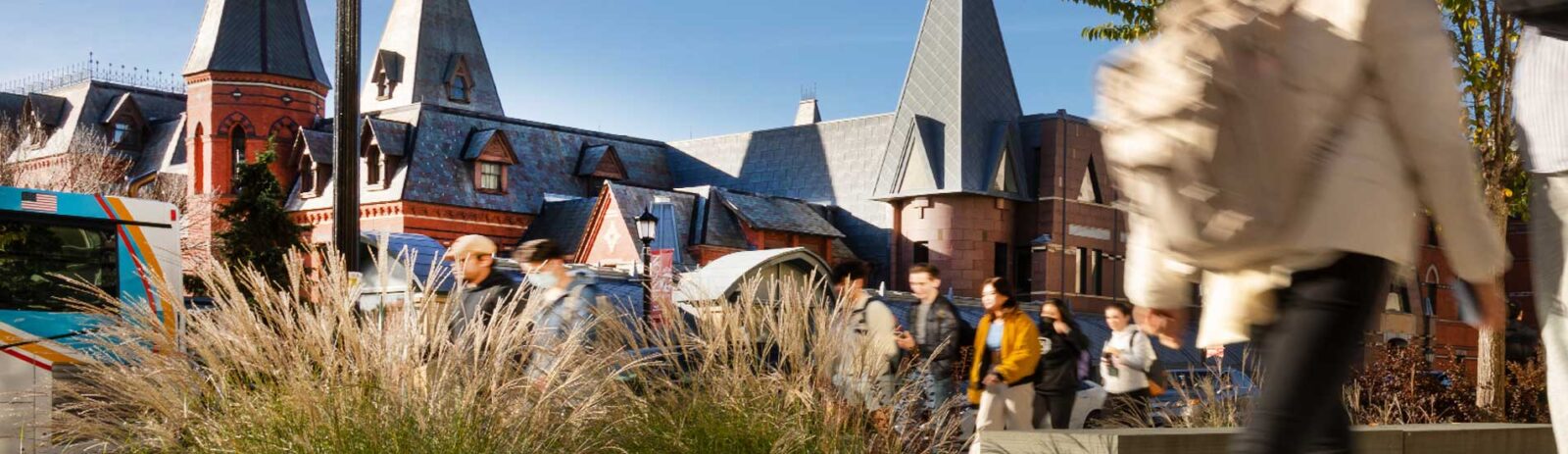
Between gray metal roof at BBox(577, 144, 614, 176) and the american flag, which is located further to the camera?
gray metal roof at BBox(577, 144, 614, 176)

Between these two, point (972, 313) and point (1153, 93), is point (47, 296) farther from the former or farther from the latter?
point (972, 313)

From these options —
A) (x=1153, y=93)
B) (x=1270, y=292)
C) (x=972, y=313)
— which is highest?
(x=1153, y=93)

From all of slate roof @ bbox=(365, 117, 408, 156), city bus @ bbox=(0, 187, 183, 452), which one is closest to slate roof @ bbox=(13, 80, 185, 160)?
slate roof @ bbox=(365, 117, 408, 156)

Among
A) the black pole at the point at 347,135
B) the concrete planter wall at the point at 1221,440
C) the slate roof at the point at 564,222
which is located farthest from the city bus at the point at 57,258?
the slate roof at the point at 564,222

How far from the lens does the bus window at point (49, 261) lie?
14227 mm

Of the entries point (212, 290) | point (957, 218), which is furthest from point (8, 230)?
point (957, 218)

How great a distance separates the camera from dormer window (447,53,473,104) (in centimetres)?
6969

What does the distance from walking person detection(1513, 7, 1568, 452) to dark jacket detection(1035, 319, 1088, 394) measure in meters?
6.84

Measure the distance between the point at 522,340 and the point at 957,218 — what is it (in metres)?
48.8

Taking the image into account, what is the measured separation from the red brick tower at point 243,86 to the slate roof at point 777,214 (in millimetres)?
17736

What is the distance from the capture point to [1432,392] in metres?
14.6

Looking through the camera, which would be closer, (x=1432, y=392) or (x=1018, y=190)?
(x=1432, y=392)

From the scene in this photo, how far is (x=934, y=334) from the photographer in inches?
367

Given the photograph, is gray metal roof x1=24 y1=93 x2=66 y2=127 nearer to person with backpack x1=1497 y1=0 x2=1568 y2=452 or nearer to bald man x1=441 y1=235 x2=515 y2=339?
bald man x1=441 y1=235 x2=515 y2=339
